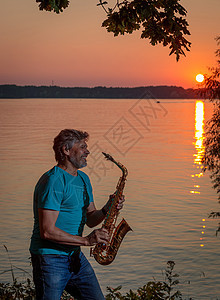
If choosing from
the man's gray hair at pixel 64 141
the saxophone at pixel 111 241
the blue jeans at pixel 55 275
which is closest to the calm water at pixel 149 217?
the saxophone at pixel 111 241

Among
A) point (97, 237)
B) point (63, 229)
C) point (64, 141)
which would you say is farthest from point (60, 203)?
point (64, 141)

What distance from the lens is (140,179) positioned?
98.9 feet

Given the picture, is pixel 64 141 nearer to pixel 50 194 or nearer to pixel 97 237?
pixel 50 194

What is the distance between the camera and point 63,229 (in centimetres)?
473

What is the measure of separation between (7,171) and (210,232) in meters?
16.8

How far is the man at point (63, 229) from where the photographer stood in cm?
457

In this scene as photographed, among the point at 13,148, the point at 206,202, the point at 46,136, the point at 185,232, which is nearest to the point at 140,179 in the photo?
the point at 206,202

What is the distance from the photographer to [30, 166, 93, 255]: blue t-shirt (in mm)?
4582

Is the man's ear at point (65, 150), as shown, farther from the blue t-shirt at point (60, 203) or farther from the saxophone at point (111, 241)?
the saxophone at point (111, 241)

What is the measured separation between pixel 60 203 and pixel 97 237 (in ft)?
1.39

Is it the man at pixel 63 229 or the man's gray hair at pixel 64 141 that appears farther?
the man's gray hair at pixel 64 141

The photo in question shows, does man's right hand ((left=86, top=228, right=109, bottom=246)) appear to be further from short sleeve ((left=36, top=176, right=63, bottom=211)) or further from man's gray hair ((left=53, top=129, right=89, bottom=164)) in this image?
man's gray hair ((left=53, top=129, right=89, bottom=164))

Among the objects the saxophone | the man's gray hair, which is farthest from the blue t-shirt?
the saxophone

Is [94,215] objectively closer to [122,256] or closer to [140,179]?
[122,256]
